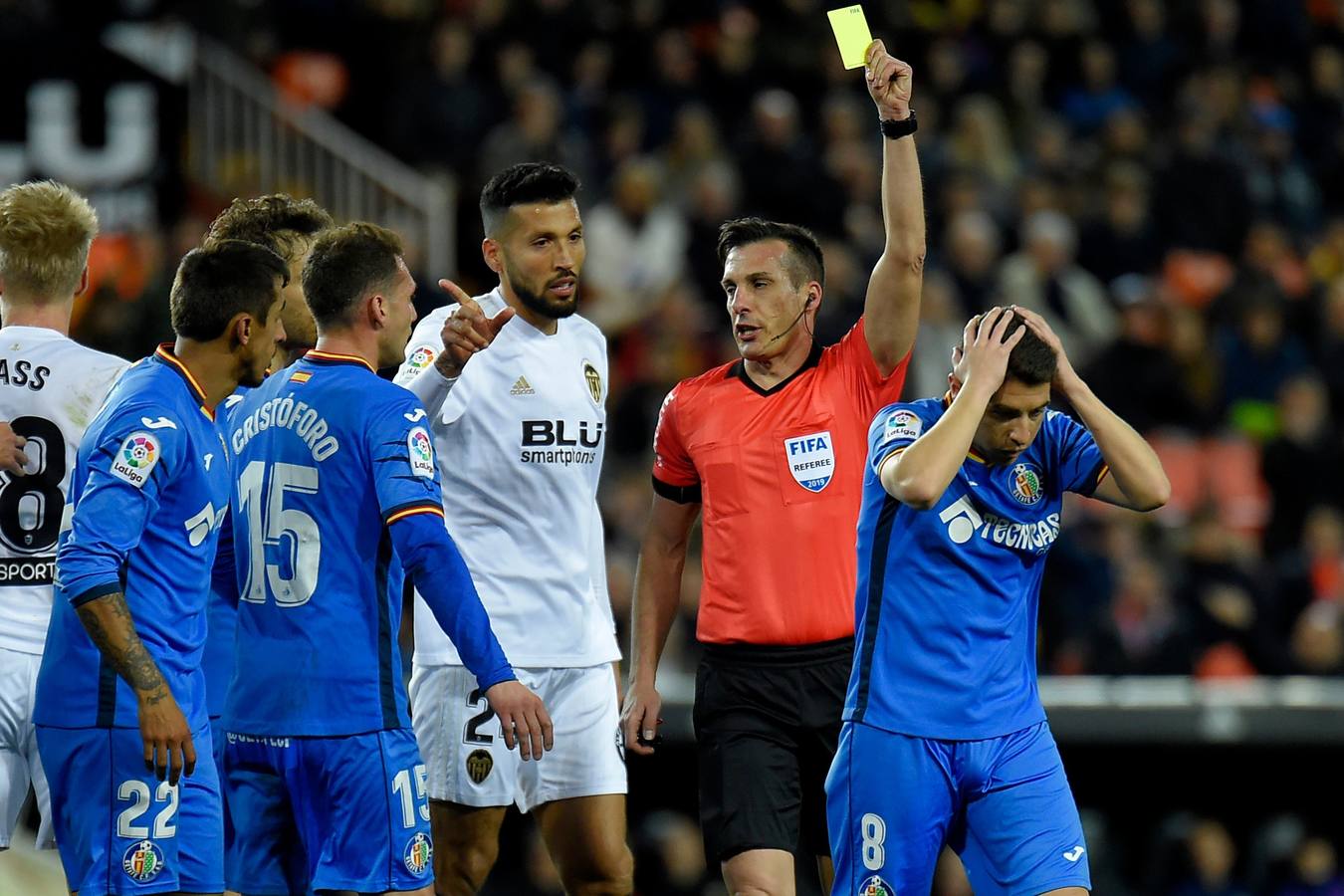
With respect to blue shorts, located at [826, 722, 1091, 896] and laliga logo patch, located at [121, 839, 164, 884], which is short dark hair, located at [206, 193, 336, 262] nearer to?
laliga logo patch, located at [121, 839, 164, 884]

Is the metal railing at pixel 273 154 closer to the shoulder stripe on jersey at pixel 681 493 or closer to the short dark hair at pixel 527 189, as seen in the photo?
the short dark hair at pixel 527 189

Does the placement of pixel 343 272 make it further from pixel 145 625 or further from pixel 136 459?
pixel 145 625

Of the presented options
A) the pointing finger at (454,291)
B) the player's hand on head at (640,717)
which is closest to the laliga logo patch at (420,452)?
the pointing finger at (454,291)

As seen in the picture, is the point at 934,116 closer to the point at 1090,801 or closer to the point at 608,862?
the point at 1090,801

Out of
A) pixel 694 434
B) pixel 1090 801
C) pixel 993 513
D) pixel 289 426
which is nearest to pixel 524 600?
pixel 694 434

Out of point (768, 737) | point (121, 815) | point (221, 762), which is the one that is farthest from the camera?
point (768, 737)

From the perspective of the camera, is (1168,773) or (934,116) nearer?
(1168,773)

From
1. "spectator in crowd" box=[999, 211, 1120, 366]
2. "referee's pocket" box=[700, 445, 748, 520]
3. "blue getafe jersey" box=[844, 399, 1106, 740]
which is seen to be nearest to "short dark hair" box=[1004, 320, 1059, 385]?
"blue getafe jersey" box=[844, 399, 1106, 740]

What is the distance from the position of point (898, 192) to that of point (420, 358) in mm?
1593

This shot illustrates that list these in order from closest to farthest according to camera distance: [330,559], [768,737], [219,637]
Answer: [330,559] → [219,637] → [768,737]

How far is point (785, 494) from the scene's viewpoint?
654cm

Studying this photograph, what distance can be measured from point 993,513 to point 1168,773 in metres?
6.66

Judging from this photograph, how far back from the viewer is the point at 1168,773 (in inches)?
467

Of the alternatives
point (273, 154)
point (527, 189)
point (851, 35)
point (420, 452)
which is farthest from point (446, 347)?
point (273, 154)
